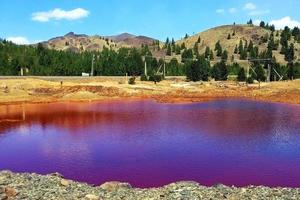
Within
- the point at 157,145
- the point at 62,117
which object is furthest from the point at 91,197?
the point at 62,117

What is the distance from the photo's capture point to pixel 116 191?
90.8 feet

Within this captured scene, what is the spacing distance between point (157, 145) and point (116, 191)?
55.6 ft

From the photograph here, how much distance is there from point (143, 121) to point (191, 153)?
21428 mm

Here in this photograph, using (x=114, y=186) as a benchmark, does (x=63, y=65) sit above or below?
above

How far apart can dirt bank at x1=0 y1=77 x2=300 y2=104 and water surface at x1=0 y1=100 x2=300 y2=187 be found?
73.3 feet

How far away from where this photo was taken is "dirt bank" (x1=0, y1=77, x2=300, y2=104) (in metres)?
97.2

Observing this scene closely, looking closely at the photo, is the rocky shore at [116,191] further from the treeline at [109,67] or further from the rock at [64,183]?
the treeline at [109,67]

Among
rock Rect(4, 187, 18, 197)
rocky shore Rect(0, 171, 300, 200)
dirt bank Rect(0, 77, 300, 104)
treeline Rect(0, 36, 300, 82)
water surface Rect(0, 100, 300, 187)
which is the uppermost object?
treeline Rect(0, 36, 300, 82)

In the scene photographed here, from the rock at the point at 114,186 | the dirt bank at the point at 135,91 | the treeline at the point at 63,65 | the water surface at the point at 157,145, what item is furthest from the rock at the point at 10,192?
the treeline at the point at 63,65

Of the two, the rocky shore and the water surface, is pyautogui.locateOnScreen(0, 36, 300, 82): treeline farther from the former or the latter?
the rocky shore

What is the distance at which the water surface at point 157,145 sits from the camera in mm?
34156

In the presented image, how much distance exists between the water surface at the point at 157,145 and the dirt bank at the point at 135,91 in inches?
880

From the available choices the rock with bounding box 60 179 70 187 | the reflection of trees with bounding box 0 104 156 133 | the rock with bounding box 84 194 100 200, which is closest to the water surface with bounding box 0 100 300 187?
the reflection of trees with bounding box 0 104 156 133

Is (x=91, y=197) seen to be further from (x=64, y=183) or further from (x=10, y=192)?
(x=10, y=192)
